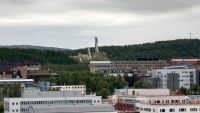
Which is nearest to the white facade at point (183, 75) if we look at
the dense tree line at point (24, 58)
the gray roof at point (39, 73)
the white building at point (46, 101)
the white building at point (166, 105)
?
the gray roof at point (39, 73)

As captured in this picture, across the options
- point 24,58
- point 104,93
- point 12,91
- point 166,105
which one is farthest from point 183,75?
point 166,105

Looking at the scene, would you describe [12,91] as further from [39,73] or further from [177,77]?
[177,77]

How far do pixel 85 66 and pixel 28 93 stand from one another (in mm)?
103396

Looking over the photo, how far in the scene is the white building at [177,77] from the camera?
14125 centimetres

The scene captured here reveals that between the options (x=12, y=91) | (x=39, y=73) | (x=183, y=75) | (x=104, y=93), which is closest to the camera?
(x=12, y=91)

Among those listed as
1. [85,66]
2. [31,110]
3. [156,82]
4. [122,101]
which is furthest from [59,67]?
[31,110]

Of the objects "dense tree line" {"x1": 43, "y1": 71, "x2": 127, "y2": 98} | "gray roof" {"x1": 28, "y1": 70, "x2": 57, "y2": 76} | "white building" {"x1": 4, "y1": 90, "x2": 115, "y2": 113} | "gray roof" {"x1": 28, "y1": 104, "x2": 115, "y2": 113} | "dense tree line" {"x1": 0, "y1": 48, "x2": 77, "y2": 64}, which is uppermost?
"dense tree line" {"x1": 0, "y1": 48, "x2": 77, "y2": 64}

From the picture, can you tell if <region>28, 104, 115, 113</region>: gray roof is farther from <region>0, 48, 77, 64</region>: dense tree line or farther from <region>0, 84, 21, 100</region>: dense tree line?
<region>0, 48, 77, 64</region>: dense tree line

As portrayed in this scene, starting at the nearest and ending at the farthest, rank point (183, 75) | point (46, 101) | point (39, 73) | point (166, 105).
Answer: point (166, 105) → point (46, 101) → point (183, 75) → point (39, 73)

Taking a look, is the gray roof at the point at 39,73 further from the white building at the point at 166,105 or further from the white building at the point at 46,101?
the white building at the point at 166,105

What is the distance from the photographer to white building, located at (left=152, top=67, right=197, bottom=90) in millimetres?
141250

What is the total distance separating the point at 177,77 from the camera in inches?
5620

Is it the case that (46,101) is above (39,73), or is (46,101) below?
below

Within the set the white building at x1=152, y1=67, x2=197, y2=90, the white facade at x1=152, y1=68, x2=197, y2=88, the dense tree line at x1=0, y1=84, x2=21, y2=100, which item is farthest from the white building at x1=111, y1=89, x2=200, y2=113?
the white facade at x1=152, y1=68, x2=197, y2=88
